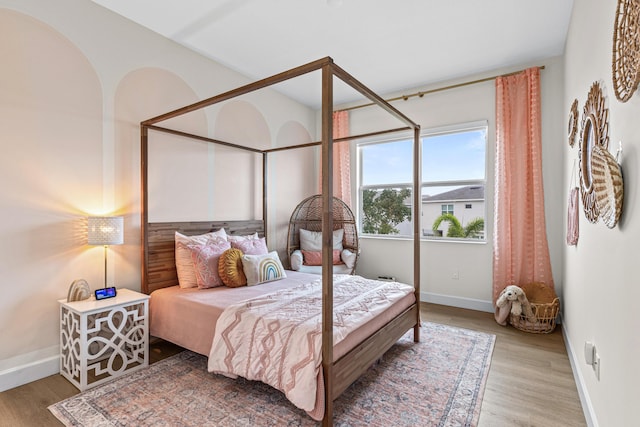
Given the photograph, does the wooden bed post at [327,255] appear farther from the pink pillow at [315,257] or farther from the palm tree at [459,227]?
the palm tree at [459,227]

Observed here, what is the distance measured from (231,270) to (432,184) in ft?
9.39

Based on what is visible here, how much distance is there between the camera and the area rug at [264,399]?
182 cm

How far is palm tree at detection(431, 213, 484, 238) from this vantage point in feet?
13.0

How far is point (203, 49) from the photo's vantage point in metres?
3.31

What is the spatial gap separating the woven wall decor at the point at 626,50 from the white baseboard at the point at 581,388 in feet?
5.44

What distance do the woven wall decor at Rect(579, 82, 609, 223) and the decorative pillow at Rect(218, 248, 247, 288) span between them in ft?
8.58

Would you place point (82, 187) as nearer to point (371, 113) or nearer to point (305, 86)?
point (305, 86)

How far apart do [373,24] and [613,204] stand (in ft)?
7.91

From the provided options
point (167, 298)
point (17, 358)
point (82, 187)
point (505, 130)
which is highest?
point (505, 130)

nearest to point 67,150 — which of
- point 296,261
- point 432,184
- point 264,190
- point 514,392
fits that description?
point 264,190

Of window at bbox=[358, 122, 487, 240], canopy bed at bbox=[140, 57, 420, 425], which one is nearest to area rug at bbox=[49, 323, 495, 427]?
canopy bed at bbox=[140, 57, 420, 425]

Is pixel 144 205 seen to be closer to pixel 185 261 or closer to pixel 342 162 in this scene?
pixel 185 261

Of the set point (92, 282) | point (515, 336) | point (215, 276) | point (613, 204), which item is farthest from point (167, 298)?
point (515, 336)

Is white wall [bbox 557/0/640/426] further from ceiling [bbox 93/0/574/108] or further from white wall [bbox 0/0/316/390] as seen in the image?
white wall [bbox 0/0/316/390]
